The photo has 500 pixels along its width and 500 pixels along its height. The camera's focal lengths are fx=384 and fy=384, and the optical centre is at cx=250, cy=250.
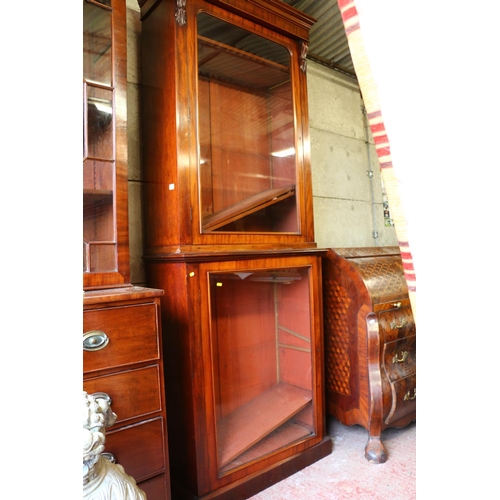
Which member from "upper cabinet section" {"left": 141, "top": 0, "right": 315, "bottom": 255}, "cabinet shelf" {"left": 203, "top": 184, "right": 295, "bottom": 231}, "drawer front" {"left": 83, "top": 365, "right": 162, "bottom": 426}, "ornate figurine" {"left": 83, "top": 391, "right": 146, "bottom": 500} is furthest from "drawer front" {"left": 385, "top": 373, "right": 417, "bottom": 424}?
"ornate figurine" {"left": 83, "top": 391, "right": 146, "bottom": 500}

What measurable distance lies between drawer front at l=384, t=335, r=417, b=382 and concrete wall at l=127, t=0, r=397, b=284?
799 millimetres

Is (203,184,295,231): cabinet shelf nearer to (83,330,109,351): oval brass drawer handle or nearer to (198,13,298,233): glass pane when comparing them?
(198,13,298,233): glass pane

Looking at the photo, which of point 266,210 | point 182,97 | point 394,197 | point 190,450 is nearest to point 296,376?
point 190,450

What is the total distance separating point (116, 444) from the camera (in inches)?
42.5

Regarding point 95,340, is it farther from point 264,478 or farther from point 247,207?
point 264,478

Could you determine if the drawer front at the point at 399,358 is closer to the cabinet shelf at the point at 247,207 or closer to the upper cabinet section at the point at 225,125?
the upper cabinet section at the point at 225,125

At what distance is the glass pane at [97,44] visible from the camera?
46.8 inches

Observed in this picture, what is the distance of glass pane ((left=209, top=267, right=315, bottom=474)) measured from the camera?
1468mm

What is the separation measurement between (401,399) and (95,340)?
1.37 m

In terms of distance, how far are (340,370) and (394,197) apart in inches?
67.4

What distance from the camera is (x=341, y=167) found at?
2527 millimetres
